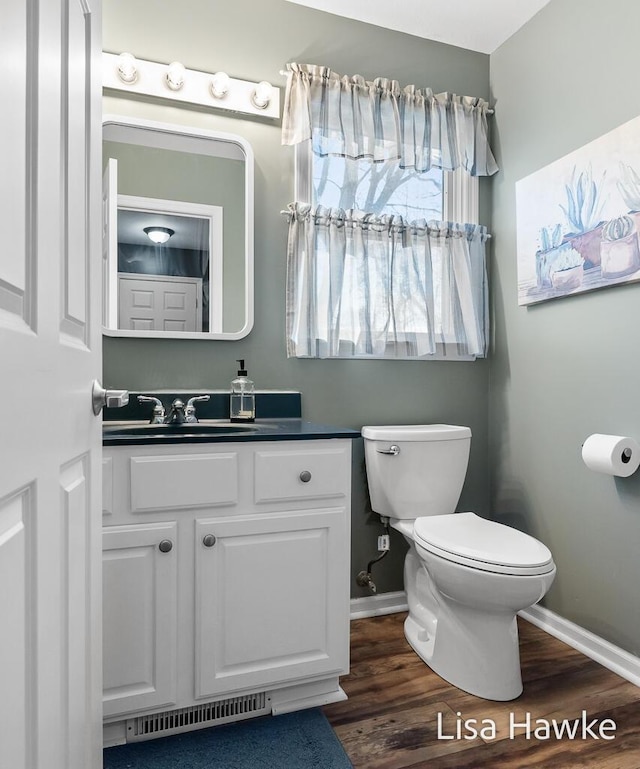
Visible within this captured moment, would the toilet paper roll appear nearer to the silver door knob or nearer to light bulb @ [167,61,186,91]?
the silver door knob

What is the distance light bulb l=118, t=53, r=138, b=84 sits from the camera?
1920 millimetres

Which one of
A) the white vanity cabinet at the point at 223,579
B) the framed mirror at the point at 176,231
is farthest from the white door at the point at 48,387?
the framed mirror at the point at 176,231

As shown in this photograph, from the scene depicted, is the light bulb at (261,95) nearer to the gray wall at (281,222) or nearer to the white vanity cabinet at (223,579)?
the gray wall at (281,222)

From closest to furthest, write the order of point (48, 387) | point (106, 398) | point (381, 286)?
point (48, 387)
point (106, 398)
point (381, 286)

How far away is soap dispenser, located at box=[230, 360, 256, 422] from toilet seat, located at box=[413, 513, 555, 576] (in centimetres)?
74

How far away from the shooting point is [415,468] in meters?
2.07

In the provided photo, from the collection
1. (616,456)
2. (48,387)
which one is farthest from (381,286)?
(48,387)

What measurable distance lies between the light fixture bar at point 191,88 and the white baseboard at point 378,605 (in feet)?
6.61

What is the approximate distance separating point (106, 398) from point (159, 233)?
1.24 meters

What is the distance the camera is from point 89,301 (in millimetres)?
919

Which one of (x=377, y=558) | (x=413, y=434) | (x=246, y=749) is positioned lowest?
(x=246, y=749)

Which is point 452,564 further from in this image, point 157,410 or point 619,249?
point 619,249

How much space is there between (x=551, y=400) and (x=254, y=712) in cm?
154

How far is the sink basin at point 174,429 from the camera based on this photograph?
148 centimetres
